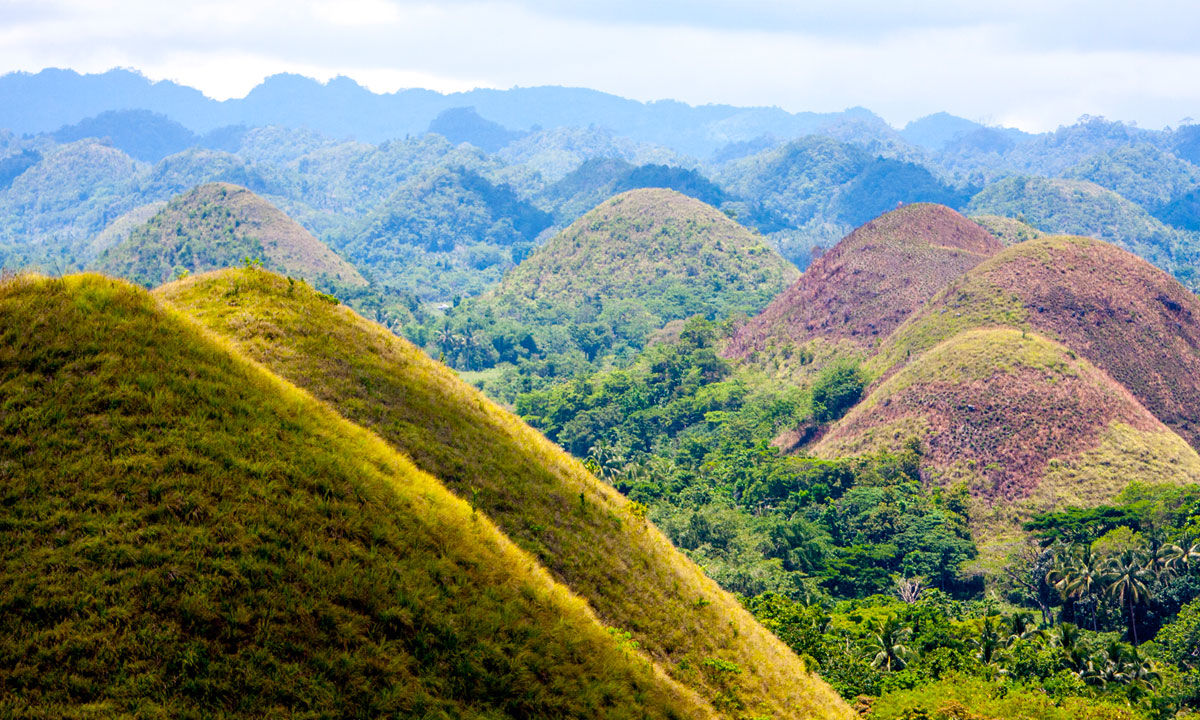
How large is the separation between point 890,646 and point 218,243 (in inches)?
6259

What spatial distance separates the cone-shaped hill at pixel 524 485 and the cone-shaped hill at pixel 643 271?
113293 mm

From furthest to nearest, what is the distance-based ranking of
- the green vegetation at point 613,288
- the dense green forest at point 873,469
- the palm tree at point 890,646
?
the green vegetation at point 613,288 → the palm tree at point 890,646 → the dense green forest at point 873,469

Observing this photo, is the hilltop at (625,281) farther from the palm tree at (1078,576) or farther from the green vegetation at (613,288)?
the palm tree at (1078,576)

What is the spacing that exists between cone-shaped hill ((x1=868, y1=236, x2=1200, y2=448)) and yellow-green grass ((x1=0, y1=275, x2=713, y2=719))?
2630 inches

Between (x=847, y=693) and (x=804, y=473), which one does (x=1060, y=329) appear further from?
(x=847, y=693)

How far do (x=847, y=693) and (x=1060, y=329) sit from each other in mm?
54814

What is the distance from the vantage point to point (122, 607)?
33.4ft

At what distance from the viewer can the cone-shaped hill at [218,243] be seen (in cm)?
15362

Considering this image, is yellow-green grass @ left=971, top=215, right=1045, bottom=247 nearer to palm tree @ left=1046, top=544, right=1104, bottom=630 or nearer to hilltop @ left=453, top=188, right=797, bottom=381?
hilltop @ left=453, top=188, right=797, bottom=381

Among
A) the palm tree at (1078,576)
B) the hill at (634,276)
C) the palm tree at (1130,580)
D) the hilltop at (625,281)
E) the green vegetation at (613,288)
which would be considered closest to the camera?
the palm tree at (1130,580)

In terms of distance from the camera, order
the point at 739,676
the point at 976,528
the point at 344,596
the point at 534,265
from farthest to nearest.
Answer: the point at 534,265 → the point at 976,528 → the point at 739,676 → the point at 344,596

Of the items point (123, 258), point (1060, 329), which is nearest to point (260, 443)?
point (1060, 329)

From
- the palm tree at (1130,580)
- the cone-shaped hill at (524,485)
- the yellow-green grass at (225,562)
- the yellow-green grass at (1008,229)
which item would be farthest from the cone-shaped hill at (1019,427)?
the yellow-green grass at (1008,229)

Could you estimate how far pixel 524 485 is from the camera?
19938 mm
